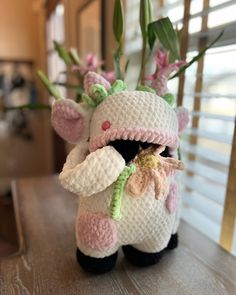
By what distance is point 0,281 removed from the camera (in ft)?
1.71

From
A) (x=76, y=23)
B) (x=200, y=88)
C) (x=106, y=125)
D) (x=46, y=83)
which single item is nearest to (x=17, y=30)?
(x=76, y=23)

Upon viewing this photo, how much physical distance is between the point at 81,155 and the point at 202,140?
18.8 inches

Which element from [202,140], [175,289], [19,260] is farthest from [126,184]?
[202,140]

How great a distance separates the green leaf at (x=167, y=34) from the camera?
1.84ft

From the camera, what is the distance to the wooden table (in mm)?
499

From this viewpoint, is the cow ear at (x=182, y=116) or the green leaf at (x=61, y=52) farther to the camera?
the green leaf at (x=61, y=52)

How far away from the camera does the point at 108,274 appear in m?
0.54

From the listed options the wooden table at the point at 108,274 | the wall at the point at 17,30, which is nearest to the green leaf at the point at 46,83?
the wooden table at the point at 108,274

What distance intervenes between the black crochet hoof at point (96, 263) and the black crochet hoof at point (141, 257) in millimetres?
44

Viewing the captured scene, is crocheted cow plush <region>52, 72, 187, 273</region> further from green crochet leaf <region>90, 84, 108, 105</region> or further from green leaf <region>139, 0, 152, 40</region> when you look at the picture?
green leaf <region>139, 0, 152, 40</region>

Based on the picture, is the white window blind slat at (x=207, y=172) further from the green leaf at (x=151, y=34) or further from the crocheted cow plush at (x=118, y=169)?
the green leaf at (x=151, y=34)

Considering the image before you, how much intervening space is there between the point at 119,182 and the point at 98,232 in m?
0.10

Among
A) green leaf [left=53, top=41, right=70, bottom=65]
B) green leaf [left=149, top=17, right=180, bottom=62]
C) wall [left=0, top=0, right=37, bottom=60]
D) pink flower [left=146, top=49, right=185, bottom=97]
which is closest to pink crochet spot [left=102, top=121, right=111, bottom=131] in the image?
pink flower [left=146, top=49, right=185, bottom=97]

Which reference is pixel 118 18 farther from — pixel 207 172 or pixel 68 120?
pixel 207 172
